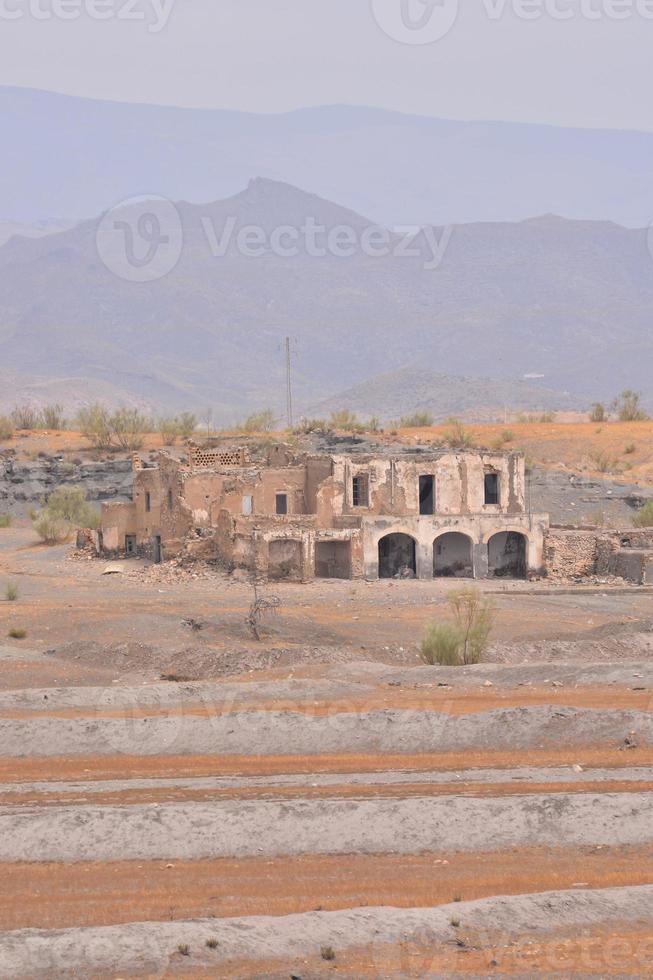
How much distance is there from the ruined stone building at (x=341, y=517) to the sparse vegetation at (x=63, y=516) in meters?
5.69

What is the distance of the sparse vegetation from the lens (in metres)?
54.0

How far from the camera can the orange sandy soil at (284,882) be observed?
15336 millimetres

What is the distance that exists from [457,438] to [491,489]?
2917 cm

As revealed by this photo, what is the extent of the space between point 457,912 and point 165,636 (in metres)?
18.5

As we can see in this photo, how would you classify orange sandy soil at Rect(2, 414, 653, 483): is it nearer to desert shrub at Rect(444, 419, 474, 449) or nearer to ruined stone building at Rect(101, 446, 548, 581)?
desert shrub at Rect(444, 419, 474, 449)

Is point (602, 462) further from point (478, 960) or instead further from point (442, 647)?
point (478, 960)

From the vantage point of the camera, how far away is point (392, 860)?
55.6 ft

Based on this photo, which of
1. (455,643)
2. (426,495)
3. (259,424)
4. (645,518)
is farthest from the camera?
(259,424)

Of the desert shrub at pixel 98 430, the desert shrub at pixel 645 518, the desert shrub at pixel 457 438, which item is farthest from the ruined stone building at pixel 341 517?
the desert shrub at pixel 98 430

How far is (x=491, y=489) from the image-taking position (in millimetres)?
47469

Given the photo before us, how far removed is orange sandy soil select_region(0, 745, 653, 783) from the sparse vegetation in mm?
32908

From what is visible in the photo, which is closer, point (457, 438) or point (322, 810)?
point (322, 810)

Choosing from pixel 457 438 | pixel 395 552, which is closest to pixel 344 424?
pixel 457 438

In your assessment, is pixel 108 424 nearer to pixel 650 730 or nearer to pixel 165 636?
pixel 165 636
